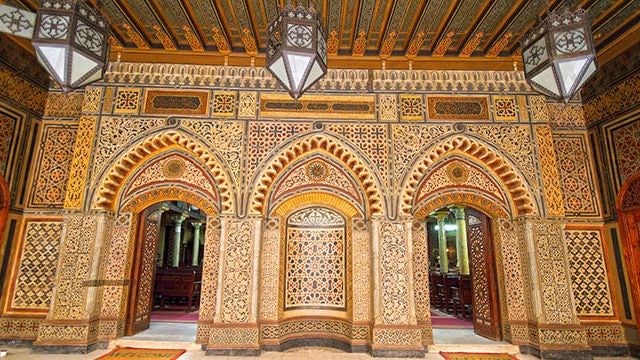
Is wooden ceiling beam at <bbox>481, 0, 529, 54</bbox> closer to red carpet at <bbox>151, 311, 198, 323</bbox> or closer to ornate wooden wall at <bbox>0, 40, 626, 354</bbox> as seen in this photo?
ornate wooden wall at <bbox>0, 40, 626, 354</bbox>

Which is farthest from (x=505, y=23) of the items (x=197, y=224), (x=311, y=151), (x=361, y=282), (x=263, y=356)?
(x=197, y=224)

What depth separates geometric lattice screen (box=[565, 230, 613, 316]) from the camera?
4.56m

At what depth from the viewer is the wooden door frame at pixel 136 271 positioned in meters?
4.75

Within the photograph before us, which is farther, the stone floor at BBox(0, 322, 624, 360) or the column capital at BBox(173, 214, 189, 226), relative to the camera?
the column capital at BBox(173, 214, 189, 226)

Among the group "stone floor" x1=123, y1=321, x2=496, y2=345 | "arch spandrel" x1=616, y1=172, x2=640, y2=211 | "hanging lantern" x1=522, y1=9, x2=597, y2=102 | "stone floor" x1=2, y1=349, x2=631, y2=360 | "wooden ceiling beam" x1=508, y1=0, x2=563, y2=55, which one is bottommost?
"stone floor" x1=2, y1=349, x2=631, y2=360

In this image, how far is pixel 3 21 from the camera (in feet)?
9.17

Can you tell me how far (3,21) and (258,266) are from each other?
A: 10.6 ft

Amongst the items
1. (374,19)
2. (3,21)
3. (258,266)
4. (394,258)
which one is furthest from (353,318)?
(3,21)

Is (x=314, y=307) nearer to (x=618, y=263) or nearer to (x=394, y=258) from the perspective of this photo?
(x=394, y=258)

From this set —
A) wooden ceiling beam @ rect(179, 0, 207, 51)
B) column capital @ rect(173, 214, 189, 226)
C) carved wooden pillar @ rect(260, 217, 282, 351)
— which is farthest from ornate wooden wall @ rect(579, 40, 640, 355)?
column capital @ rect(173, 214, 189, 226)

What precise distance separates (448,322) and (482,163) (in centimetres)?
295

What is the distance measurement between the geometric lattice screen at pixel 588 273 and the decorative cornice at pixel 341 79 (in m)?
2.04

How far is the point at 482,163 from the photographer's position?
5.01 meters

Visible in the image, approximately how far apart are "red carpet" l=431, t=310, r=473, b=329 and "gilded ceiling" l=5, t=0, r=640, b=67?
406 centimetres
